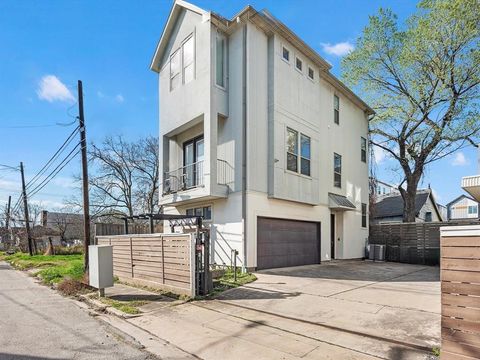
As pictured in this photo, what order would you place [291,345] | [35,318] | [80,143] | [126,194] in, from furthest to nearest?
[126,194]
[80,143]
[35,318]
[291,345]

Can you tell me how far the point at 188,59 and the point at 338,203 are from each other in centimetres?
932

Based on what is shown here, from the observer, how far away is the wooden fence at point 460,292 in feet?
12.4

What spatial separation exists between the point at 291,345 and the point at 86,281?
7525 millimetres

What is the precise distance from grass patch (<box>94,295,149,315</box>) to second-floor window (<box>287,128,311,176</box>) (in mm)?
7909

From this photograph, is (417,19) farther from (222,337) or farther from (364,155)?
(222,337)

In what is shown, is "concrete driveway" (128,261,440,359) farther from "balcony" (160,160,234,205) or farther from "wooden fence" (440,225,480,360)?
"balcony" (160,160,234,205)

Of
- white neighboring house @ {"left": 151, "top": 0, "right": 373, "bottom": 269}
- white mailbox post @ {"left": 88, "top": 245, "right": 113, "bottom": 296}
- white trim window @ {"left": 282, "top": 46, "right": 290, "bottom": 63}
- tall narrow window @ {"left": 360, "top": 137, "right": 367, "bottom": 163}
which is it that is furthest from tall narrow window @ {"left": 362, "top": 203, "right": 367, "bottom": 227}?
white mailbox post @ {"left": 88, "top": 245, "right": 113, "bottom": 296}

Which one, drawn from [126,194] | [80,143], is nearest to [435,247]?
[80,143]

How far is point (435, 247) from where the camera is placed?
17.3 m

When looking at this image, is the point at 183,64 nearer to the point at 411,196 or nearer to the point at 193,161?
the point at 193,161

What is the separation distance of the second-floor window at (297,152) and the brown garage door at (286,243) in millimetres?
2167

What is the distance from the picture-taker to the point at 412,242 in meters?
18.2

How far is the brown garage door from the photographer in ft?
42.2

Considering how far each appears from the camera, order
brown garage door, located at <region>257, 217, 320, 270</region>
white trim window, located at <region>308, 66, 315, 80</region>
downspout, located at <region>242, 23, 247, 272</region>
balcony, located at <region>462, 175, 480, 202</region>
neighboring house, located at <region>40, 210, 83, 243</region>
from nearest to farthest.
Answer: balcony, located at <region>462, 175, 480, 202</region> → downspout, located at <region>242, 23, 247, 272</region> → brown garage door, located at <region>257, 217, 320, 270</region> → white trim window, located at <region>308, 66, 315, 80</region> → neighboring house, located at <region>40, 210, 83, 243</region>
